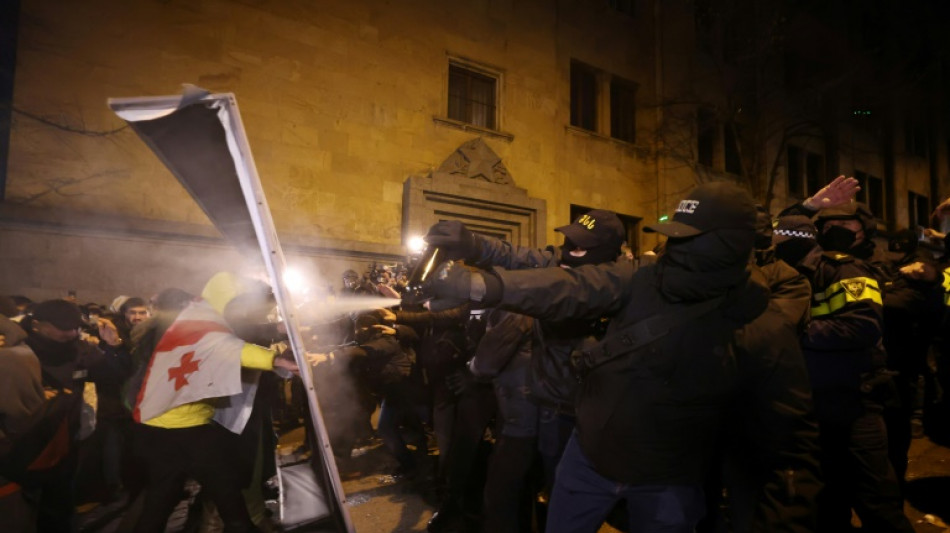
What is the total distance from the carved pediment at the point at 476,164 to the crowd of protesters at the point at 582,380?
6011mm

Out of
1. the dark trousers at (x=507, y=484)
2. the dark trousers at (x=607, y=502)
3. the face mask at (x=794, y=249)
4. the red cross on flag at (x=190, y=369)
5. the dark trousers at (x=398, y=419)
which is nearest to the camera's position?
the dark trousers at (x=607, y=502)

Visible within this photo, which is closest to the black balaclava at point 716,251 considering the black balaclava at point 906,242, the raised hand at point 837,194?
the raised hand at point 837,194

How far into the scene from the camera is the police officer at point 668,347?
6.47 feet

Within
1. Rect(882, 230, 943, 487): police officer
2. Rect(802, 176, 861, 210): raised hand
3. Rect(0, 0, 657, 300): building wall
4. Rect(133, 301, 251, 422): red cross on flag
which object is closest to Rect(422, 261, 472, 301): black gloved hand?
Rect(133, 301, 251, 422): red cross on flag

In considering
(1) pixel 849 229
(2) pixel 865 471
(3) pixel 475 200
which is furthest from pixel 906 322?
(3) pixel 475 200

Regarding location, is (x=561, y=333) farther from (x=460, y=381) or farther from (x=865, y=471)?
(x=865, y=471)

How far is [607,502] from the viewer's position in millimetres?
2193

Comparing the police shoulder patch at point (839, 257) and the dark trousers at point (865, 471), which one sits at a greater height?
the police shoulder patch at point (839, 257)

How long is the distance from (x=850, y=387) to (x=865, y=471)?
0.52 meters

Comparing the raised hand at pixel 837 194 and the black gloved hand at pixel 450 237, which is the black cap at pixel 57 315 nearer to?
the black gloved hand at pixel 450 237

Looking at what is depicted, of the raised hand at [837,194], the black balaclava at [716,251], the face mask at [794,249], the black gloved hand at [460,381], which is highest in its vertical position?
the raised hand at [837,194]

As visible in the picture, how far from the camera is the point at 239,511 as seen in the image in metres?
3.15

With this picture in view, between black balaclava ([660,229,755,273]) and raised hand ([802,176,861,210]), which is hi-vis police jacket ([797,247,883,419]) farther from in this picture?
black balaclava ([660,229,755,273])

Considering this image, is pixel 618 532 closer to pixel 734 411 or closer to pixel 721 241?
pixel 734 411
